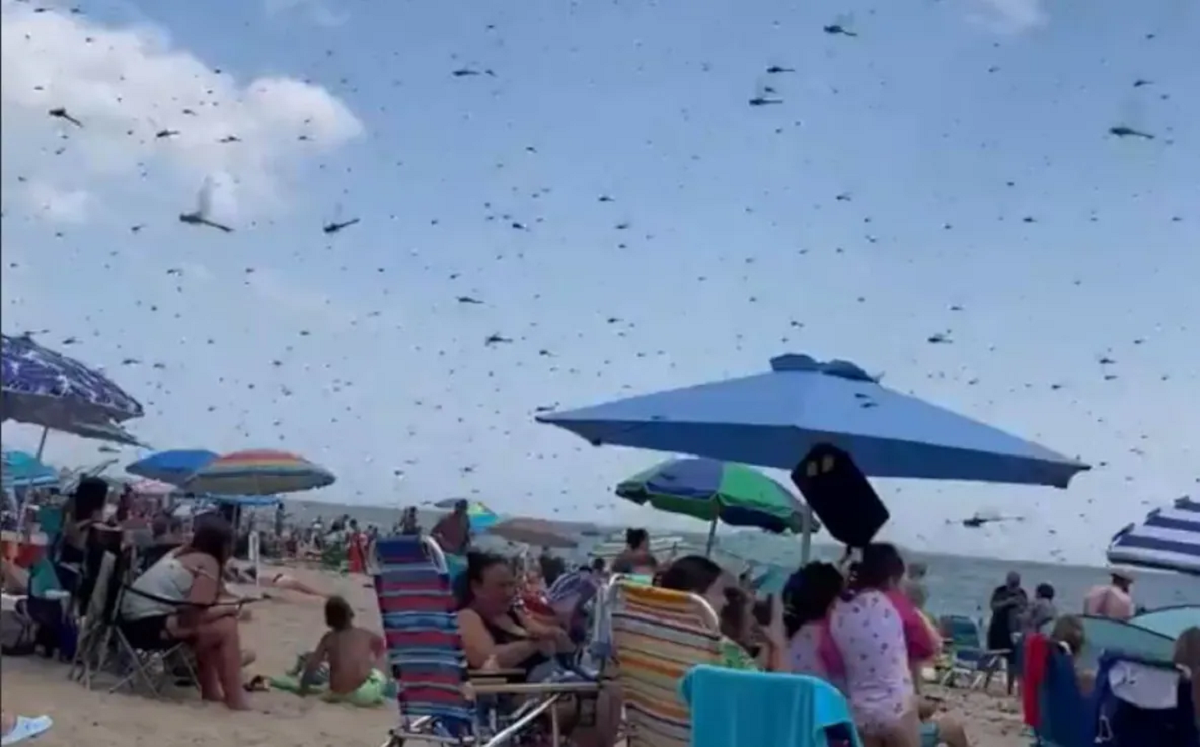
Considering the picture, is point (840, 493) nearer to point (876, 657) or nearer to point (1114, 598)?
point (876, 657)

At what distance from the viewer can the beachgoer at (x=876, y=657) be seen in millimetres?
4477

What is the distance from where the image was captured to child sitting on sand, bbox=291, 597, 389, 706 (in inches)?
307

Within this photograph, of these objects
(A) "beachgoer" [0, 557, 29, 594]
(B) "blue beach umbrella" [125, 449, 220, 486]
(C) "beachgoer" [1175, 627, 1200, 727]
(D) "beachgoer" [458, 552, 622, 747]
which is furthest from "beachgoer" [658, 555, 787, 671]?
(B) "blue beach umbrella" [125, 449, 220, 486]

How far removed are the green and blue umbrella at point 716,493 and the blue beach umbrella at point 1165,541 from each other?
12.6 feet

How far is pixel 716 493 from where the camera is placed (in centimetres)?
1166

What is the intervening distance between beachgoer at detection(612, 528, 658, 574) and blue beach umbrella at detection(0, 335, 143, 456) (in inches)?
114

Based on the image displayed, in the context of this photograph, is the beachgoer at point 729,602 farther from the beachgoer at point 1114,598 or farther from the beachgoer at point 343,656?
the beachgoer at point 1114,598

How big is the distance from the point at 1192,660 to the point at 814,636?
5.27 feet

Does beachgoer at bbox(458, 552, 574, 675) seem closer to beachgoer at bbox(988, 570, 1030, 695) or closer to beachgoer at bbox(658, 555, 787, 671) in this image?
beachgoer at bbox(658, 555, 787, 671)

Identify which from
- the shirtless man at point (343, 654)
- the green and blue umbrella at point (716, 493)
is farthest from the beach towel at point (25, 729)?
the green and blue umbrella at point (716, 493)

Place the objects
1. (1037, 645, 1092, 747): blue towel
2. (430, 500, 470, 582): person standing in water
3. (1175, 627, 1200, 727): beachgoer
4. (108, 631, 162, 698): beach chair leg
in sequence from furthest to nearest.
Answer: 1. (430, 500, 470, 582): person standing in water
2. (108, 631, 162, 698): beach chair leg
3. (1037, 645, 1092, 747): blue towel
4. (1175, 627, 1200, 727): beachgoer

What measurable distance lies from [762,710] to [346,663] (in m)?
4.62

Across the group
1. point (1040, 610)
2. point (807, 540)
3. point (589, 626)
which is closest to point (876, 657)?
point (589, 626)

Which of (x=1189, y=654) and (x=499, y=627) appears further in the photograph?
(x=499, y=627)
